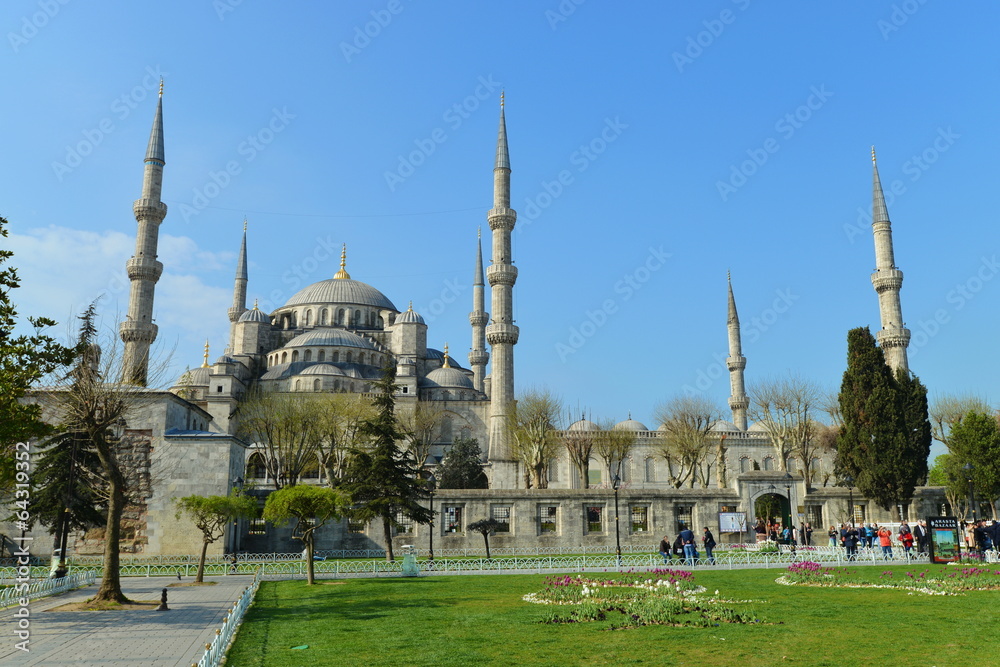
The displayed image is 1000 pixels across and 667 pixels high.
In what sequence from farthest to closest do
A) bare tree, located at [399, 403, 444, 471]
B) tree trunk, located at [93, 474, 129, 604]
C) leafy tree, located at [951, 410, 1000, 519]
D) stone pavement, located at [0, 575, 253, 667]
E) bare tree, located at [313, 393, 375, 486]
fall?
1. bare tree, located at [399, 403, 444, 471]
2. bare tree, located at [313, 393, 375, 486]
3. leafy tree, located at [951, 410, 1000, 519]
4. tree trunk, located at [93, 474, 129, 604]
5. stone pavement, located at [0, 575, 253, 667]

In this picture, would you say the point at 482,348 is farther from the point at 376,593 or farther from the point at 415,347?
the point at 376,593

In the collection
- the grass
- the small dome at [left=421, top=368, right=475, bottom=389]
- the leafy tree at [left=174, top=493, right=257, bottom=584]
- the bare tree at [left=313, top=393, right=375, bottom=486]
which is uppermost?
the small dome at [left=421, top=368, right=475, bottom=389]

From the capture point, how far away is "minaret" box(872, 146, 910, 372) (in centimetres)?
3894

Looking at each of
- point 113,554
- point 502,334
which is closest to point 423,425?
point 502,334

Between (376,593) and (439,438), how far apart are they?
3707 centimetres

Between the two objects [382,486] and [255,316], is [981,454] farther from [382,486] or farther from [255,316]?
[255,316]

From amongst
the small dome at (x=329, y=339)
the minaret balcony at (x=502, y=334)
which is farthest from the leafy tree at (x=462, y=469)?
the small dome at (x=329, y=339)

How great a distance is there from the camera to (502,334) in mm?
40938

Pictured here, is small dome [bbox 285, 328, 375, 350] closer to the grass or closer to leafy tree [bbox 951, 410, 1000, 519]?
leafy tree [bbox 951, 410, 1000, 519]

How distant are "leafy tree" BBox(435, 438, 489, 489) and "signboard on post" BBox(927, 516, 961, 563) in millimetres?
23749

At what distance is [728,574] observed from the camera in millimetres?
17047

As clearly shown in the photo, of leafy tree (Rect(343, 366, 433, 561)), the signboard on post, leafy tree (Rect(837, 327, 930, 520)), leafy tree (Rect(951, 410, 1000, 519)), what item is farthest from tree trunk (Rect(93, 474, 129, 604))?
leafy tree (Rect(951, 410, 1000, 519))

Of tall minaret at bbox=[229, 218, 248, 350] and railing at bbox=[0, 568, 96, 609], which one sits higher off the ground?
tall minaret at bbox=[229, 218, 248, 350]

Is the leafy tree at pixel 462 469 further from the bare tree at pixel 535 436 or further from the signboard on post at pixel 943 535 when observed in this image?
the signboard on post at pixel 943 535
